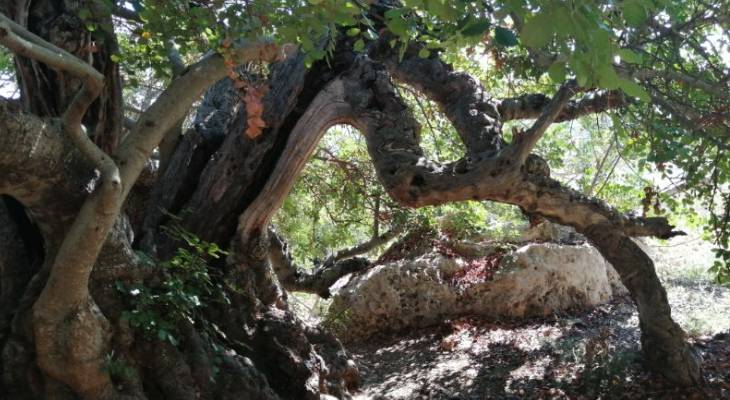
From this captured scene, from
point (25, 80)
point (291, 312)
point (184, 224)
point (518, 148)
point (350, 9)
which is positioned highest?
point (518, 148)

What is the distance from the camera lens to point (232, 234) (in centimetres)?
528

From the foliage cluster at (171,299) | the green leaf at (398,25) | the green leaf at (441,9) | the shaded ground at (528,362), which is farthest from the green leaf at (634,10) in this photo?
the shaded ground at (528,362)

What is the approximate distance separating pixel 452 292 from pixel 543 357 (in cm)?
241

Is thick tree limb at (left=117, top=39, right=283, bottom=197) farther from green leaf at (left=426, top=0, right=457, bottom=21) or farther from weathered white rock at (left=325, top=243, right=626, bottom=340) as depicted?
weathered white rock at (left=325, top=243, right=626, bottom=340)

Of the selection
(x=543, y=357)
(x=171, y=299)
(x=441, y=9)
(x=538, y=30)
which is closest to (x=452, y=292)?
(x=543, y=357)

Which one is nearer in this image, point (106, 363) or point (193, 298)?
point (106, 363)

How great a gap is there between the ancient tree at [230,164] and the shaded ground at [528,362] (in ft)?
1.23

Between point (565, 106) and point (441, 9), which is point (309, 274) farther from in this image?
point (441, 9)

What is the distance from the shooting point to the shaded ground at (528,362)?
5488mm

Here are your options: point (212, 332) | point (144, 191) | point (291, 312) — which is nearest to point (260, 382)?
point (212, 332)

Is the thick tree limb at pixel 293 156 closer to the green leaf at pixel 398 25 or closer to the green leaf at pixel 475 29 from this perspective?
the green leaf at pixel 398 25

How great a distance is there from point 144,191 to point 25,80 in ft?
5.08

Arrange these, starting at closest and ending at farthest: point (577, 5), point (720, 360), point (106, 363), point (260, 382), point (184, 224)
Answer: point (577, 5) < point (106, 363) < point (260, 382) < point (184, 224) < point (720, 360)

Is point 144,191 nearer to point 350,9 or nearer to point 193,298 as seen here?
point 193,298
